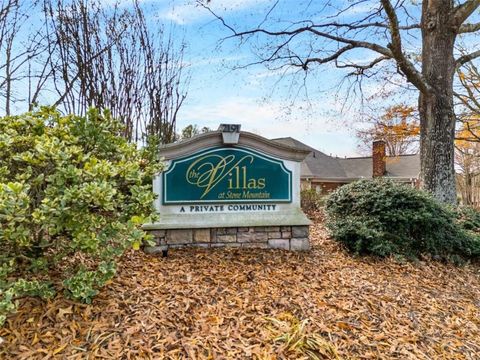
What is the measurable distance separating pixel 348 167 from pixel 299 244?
19.1m

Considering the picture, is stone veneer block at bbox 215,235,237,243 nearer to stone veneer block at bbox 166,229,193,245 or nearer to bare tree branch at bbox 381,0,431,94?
stone veneer block at bbox 166,229,193,245

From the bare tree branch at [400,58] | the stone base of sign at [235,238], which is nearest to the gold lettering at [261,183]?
the stone base of sign at [235,238]

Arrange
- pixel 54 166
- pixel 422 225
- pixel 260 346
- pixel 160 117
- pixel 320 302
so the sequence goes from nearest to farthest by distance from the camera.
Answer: pixel 260 346, pixel 54 166, pixel 320 302, pixel 422 225, pixel 160 117

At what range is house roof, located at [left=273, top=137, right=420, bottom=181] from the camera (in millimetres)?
19172

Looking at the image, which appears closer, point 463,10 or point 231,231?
point 231,231

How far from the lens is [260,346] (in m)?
2.55

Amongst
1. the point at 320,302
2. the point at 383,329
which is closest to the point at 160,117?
the point at 320,302

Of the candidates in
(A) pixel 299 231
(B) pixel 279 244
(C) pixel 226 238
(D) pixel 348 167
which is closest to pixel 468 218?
(A) pixel 299 231

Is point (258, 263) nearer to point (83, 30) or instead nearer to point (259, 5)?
point (83, 30)

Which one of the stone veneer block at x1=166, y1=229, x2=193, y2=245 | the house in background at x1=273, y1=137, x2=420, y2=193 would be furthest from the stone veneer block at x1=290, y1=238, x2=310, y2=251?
the house in background at x1=273, y1=137, x2=420, y2=193

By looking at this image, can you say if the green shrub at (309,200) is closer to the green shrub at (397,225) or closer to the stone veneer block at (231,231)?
the green shrub at (397,225)

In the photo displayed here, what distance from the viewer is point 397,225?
514cm

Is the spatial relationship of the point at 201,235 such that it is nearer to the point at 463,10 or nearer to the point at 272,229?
the point at 272,229

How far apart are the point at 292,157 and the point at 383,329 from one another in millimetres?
2534
